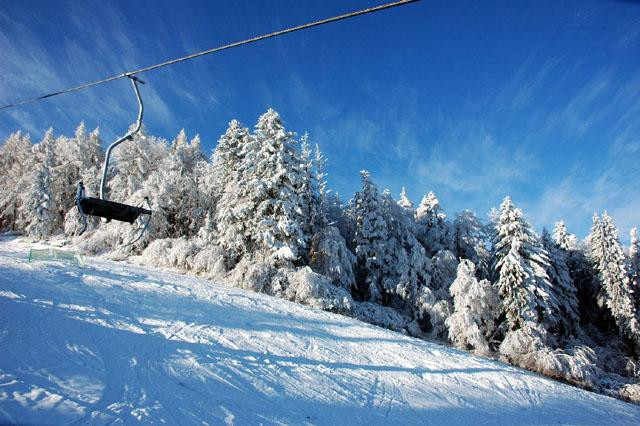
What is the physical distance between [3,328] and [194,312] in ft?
16.0

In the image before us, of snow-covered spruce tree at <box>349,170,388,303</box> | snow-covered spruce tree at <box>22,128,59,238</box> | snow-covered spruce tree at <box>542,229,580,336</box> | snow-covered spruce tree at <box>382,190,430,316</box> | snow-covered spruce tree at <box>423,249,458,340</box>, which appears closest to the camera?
snow-covered spruce tree at <box>423,249,458,340</box>

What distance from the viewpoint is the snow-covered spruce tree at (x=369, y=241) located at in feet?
81.1

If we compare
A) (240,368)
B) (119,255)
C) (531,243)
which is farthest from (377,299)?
(119,255)

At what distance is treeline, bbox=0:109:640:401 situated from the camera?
19422 mm

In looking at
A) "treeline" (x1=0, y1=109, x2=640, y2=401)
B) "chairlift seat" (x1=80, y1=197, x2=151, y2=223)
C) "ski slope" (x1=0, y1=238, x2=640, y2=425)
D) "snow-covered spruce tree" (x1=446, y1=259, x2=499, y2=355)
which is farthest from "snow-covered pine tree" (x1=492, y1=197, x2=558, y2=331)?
"chairlift seat" (x1=80, y1=197, x2=151, y2=223)

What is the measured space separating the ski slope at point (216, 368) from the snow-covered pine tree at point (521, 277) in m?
8.83

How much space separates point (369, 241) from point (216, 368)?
19505 mm

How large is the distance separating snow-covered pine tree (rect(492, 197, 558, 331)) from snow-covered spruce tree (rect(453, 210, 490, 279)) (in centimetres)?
591

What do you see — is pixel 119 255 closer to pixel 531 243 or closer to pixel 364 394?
pixel 364 394

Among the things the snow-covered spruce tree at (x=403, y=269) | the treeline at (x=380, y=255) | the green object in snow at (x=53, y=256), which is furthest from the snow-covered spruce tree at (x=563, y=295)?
the green object in snow at (x=53, y=256)

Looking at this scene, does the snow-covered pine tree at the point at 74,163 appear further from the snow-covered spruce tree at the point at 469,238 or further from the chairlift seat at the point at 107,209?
the snow-covered spruce tree at the point at 469,238

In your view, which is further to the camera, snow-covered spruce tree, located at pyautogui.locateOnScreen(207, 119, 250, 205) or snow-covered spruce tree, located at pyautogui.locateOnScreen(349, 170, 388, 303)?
snow-covered spruce tree, located at pyautogui.locateOnScreen(207, 119, 250, 205)

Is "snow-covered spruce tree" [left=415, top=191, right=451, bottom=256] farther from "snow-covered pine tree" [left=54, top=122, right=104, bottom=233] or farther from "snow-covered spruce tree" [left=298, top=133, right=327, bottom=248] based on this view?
"snow-covered pine tree" [left=54, top=122, right=104, bottom=233]

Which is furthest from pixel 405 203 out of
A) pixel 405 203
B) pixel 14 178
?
pixel 14 178
